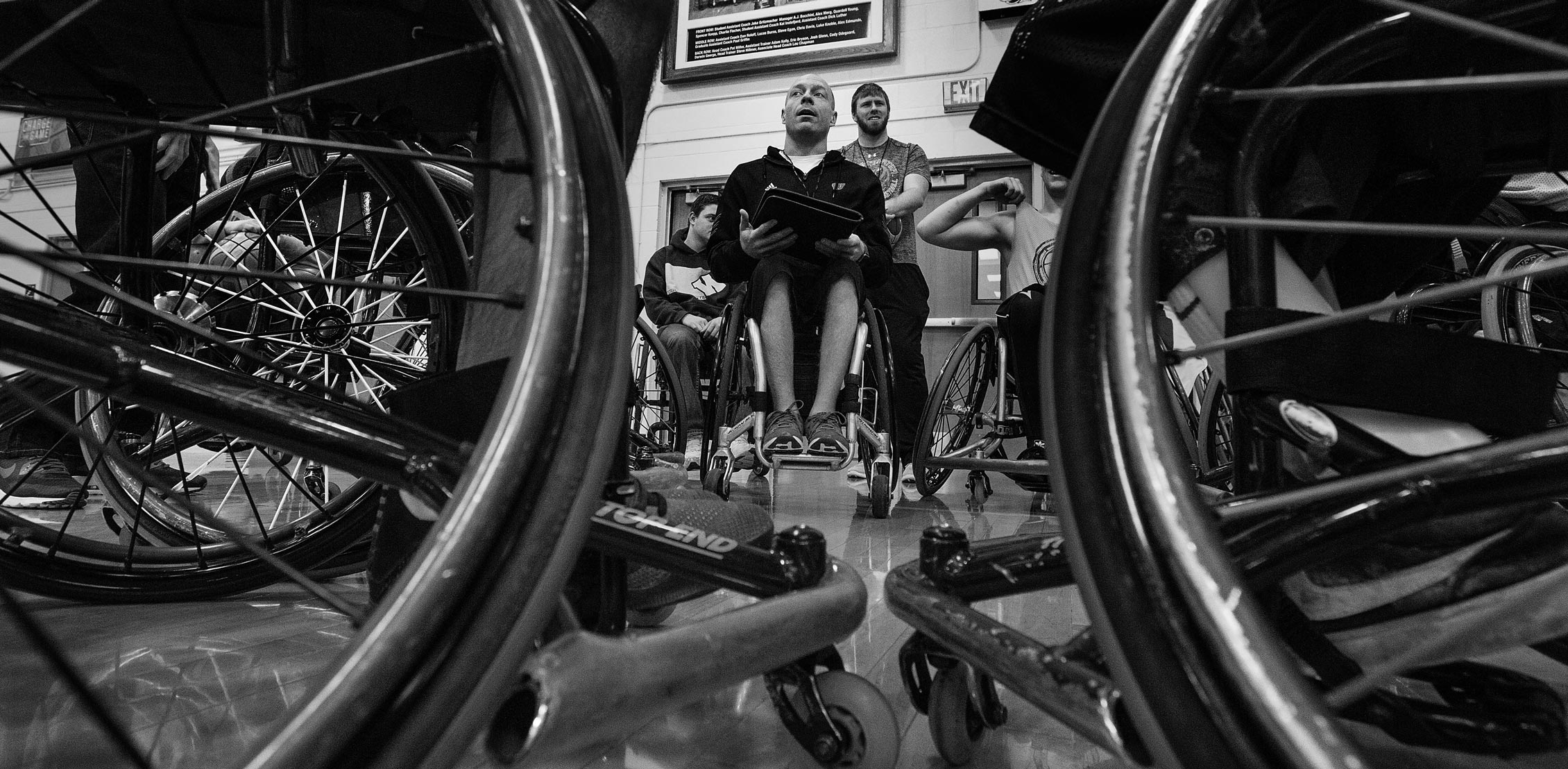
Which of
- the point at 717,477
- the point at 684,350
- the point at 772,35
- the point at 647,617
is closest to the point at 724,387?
the point at 717,477

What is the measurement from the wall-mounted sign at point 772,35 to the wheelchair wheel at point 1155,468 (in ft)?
14.4

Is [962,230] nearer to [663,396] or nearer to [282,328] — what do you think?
[663,396]

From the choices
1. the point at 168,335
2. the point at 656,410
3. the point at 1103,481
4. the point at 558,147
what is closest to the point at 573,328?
the point at 558,147

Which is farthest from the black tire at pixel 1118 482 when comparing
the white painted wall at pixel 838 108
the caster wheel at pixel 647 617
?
the white painted wall at pixel 838 108

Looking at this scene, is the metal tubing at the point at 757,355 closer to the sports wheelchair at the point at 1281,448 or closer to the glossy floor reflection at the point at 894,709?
the glossy floor reflection at the point at 894,709

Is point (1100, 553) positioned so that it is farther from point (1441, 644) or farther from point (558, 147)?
point (558, 147)

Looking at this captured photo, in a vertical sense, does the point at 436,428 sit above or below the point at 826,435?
above

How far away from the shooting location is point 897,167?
338cm

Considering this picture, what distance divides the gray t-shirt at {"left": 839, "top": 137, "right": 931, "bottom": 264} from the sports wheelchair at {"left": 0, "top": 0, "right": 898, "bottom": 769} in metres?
2.59

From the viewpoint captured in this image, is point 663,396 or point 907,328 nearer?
point 663,396

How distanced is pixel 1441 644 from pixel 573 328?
38cm

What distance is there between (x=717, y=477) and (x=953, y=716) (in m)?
1.61

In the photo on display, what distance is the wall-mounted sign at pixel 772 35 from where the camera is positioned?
4551 mm

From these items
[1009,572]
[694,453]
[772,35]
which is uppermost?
[772,35]
